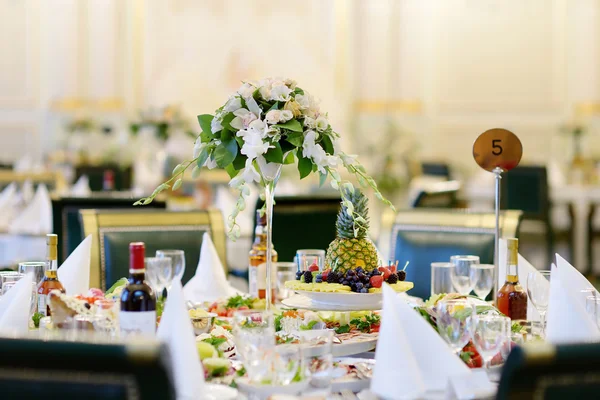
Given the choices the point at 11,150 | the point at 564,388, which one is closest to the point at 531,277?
the point at 564,388

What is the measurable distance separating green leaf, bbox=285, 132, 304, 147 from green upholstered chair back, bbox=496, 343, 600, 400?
2.96ft

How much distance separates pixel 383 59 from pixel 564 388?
8107 mm

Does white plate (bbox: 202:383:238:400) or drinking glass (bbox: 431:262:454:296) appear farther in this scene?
drinking glass (bbox: 431:262:454:296)

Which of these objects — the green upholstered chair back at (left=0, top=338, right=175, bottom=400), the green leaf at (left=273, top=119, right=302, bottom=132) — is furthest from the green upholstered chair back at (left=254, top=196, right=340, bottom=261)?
the green upholstered chair back at (left=0, top=338, right=175, bottom=400)

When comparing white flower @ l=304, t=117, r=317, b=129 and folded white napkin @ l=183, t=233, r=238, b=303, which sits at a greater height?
white flower @ l=304, t=117, r=317, b=129

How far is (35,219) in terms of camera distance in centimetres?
446

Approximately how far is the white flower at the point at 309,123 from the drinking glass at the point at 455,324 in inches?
21.8

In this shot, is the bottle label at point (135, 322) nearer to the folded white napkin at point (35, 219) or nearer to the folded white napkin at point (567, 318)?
the folded white napkin at point (567, 318)

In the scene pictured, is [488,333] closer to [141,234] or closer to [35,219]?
[141,234]

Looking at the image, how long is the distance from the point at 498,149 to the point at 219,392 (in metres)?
1.11

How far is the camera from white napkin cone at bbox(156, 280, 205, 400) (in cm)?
152

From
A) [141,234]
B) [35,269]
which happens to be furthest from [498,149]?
[141,234]

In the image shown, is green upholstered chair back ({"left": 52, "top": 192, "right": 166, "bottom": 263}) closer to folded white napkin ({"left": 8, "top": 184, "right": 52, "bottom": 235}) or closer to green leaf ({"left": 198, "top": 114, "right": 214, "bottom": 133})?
folded white napkin ({"left": 8, "top": 184, "right": 52, "bottom": 235})

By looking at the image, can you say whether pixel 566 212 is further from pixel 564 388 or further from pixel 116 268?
pixel 564 388
